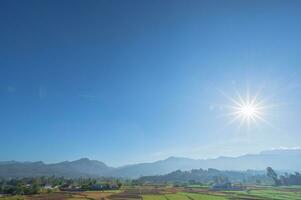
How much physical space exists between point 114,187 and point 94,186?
21.5 feet

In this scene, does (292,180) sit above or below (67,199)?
above

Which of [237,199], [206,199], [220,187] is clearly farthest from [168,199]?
[220,187]

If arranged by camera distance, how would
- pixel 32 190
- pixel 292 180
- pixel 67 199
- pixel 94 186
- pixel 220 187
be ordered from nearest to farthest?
pixel 67 199, pixel 32 190, pixel 94 186, pixel 220 187, pixel 292 180

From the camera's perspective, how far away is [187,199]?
57875 mm

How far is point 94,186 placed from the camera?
95.8m

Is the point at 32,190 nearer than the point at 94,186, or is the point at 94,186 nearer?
the point at 32,190

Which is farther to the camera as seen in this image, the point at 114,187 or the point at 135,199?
the point at 114,187

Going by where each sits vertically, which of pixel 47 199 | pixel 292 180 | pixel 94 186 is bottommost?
pixel 47 199

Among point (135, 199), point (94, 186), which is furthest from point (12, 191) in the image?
point (135, 199)

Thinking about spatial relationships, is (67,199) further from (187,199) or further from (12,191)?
(12,191)

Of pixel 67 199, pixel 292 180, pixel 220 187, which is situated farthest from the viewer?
pixel 292 180

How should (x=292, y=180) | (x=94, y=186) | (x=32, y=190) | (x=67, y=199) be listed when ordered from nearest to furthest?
(x=67, y=199), (x=32, y=190), (x=94, y=186), (x=292, y=180)

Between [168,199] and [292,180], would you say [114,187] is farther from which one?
[292,180]

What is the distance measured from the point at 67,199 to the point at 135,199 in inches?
491
